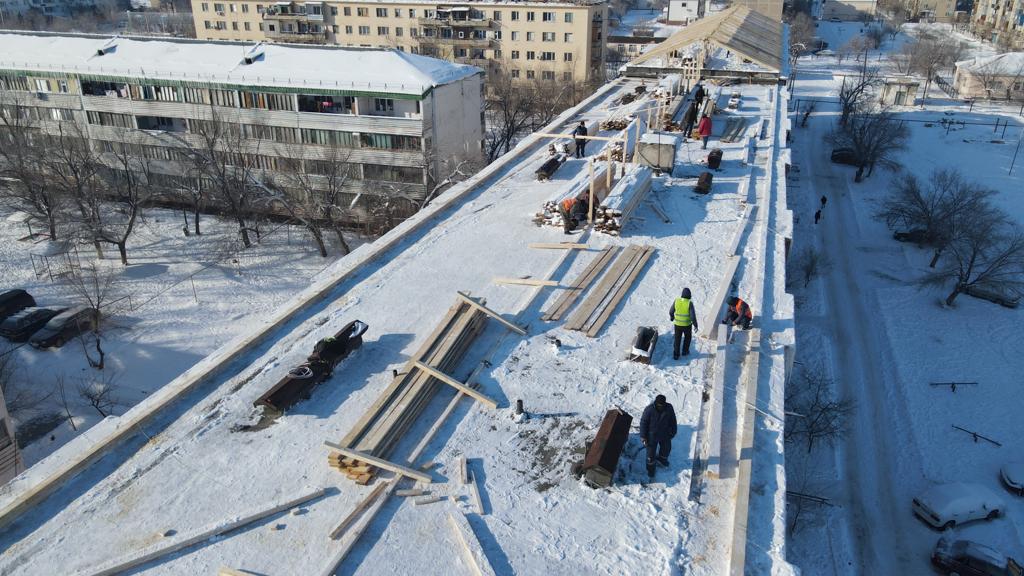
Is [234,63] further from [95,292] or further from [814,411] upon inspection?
[814,411]

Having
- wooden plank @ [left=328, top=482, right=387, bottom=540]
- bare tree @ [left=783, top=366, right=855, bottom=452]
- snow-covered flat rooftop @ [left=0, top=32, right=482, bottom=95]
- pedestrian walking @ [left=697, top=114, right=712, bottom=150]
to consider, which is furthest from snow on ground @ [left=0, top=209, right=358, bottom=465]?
bare tree @ [left=783, top=366, right=855, bottom=452]

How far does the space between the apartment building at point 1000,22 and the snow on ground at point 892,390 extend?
2079 inches

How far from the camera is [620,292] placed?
12.7m

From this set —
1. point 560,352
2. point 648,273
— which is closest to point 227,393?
point 560,352

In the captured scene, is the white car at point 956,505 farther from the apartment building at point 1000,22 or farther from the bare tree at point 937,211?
the apartment building at point 1000,22

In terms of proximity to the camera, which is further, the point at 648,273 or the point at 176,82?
the point at 176,82

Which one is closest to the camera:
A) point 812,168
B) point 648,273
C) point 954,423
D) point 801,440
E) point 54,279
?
point 648,273

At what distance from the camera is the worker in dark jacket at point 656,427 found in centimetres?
808

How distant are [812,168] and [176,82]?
115 feet

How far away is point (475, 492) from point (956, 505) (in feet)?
42.8

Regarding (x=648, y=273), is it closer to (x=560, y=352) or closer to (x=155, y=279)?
(x=560, y=352)

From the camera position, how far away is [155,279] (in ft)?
88.6

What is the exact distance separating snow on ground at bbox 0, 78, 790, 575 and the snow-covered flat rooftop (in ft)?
64.0

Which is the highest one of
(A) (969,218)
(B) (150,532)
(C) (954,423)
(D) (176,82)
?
(D) (176,82)
